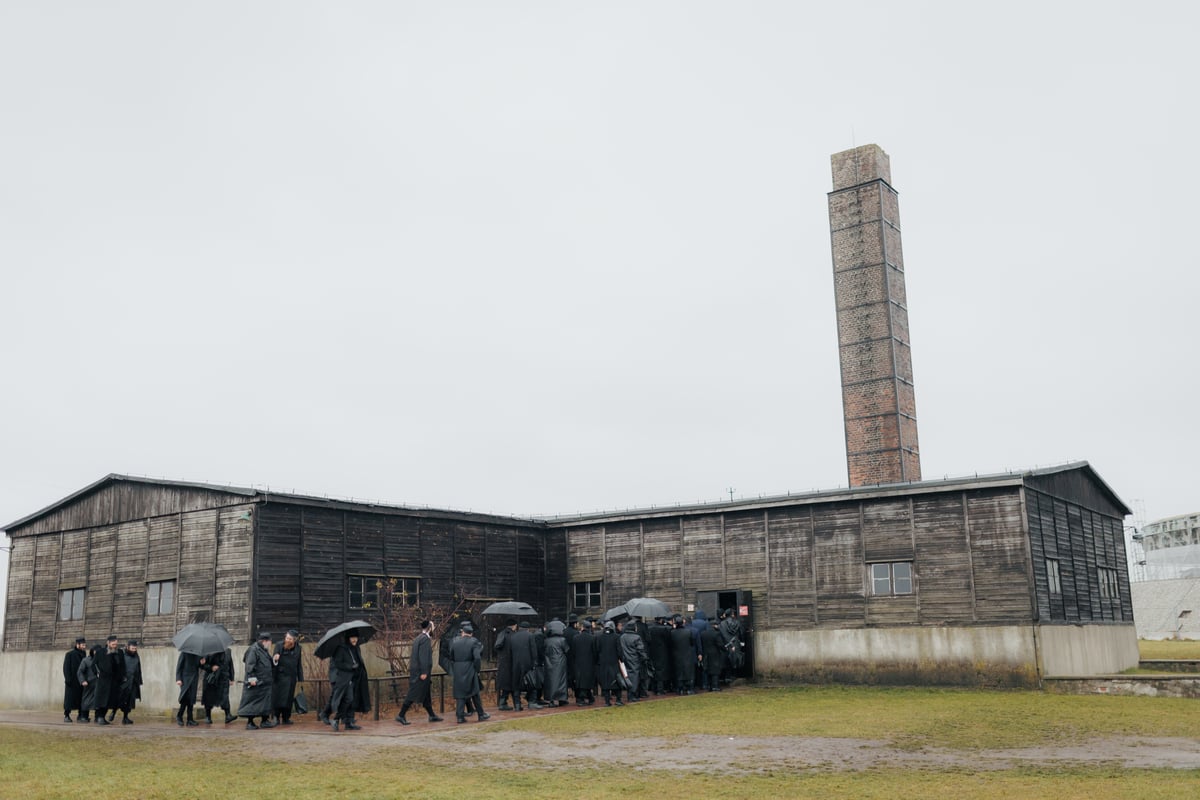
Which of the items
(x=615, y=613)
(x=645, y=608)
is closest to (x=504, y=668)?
(x=615, y=613)

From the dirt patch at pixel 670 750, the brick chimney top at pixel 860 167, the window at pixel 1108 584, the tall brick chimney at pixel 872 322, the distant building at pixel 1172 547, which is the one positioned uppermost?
the brick chimney top at pixel 860 167

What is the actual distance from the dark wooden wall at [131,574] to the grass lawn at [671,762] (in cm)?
431

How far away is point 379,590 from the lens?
80.9 feet

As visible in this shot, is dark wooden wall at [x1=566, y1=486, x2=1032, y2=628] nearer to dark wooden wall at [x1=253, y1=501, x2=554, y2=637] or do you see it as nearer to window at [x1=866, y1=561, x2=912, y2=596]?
window at [x1=866, y1=561, x2=912, y2=596]

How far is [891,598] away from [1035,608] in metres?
2.97

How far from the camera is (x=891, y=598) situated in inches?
933

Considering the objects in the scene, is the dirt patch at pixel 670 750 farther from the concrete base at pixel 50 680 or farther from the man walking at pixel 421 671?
the concrete base at pixel 50 680

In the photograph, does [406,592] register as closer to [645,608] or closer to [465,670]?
[645,608]

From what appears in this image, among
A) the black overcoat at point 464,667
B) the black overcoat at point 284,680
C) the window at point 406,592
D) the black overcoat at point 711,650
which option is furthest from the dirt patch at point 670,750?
the window at point 406,592

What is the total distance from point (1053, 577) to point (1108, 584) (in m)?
5.13

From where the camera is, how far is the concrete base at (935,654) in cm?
2198

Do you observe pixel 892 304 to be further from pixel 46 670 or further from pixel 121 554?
A: pixel 46 670

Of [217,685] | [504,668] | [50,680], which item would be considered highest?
[504,668]

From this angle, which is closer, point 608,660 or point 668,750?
point 668,750
